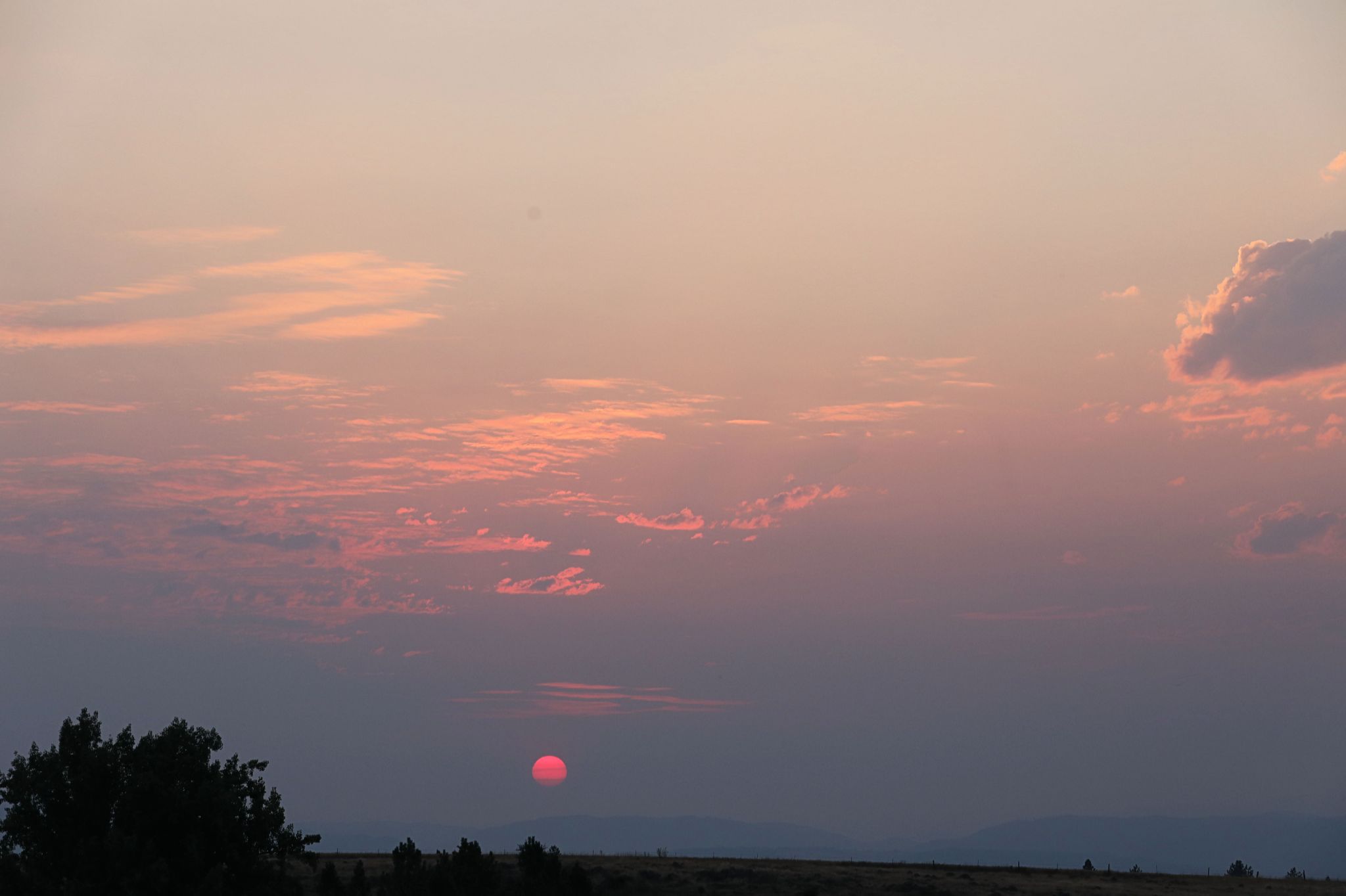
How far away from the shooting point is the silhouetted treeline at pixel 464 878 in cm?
6450

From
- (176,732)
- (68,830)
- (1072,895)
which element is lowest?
(1072,895)

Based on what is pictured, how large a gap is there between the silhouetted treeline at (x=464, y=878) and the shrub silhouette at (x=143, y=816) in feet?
19.9

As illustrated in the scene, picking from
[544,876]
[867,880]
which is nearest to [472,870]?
[544,876]

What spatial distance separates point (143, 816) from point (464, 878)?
53.7 feet

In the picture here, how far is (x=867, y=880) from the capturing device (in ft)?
316

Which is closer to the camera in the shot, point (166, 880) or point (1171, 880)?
point (166, 880)

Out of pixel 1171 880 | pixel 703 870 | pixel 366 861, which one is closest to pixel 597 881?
pixel 703 870

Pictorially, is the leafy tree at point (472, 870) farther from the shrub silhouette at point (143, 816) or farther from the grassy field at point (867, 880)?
the grassy field at point (867, 880)

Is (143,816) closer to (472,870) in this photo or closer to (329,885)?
(329,885)

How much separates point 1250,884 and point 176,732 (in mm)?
79640

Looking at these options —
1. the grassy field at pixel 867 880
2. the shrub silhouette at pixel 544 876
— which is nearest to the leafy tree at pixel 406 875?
the shrub silhouette at pixel 544 876

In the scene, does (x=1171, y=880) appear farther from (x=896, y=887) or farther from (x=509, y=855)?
(x=509, y=855)

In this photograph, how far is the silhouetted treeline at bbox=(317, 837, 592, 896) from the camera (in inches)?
2539

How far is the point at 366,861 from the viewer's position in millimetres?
98625
